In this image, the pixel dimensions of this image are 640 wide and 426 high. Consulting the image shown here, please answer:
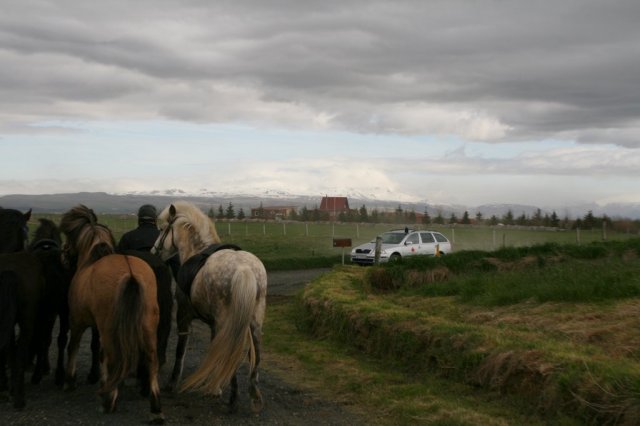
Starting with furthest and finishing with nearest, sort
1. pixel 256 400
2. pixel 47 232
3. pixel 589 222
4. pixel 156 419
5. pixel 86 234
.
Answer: pixel 589 222 → pixel 47 232 → pixel 86 234 → pixel 256 400 → pixel 156 419

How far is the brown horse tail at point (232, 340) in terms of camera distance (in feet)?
23.4

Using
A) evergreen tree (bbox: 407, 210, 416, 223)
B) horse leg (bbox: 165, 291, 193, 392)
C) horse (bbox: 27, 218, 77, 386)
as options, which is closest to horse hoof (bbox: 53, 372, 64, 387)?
horse (bbox: 27, 218, 77, 386)

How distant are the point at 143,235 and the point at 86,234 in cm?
121

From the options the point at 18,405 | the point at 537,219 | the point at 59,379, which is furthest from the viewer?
the point at 537,219

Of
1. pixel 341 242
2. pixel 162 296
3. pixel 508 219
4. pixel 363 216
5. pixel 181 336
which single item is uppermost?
pixel 508 219

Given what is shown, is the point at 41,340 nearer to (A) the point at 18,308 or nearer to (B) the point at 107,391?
(A) the point at 18,308

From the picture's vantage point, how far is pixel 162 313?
789 centimetres

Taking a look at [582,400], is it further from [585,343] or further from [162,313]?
[162,313]

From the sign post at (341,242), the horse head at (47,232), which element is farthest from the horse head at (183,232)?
the sign post at (341,242)

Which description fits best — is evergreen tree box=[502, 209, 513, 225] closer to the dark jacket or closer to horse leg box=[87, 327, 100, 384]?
the dark jacket

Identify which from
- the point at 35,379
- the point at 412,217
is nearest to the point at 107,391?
the point at 35,379

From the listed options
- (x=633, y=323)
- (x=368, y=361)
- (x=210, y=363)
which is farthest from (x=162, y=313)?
(x=633, y=323)

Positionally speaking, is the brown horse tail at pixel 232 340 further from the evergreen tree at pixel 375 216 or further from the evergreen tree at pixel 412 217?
the evergreen tree at pixel 412 217

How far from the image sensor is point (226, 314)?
24.4 feet
